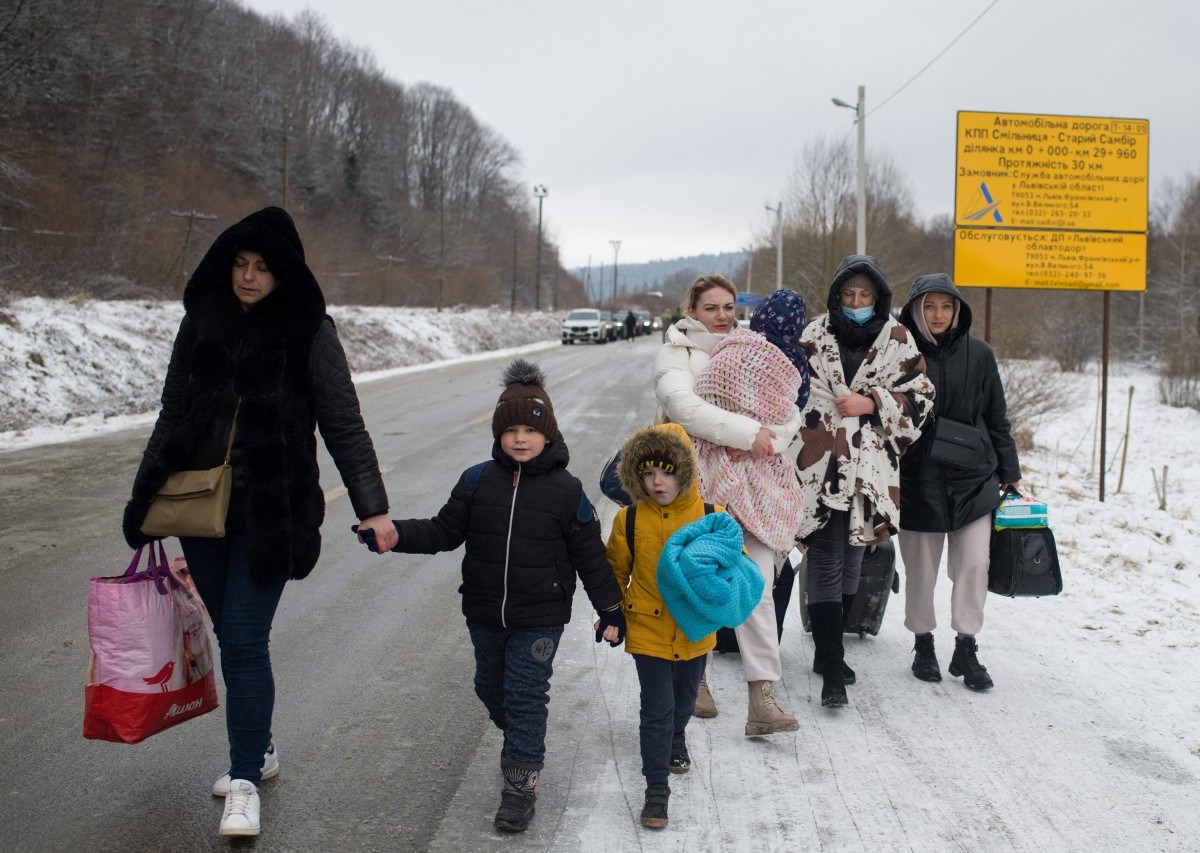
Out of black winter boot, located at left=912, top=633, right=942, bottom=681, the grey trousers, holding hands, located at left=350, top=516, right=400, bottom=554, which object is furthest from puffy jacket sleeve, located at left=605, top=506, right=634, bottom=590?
black winter boot, located at left=912, top=633, right=942, bottom=681

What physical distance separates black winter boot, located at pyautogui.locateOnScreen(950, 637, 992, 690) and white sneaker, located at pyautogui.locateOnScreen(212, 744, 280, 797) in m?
3.15

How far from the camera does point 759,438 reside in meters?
4.25

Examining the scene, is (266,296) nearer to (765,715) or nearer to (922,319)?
(765,715)

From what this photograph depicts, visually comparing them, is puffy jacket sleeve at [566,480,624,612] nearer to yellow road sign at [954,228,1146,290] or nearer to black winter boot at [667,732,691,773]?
black winter boot at [667,732,691,773]

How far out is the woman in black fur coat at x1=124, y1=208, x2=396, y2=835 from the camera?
339 centimetres

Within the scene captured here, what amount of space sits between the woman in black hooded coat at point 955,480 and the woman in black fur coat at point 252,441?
274 centimetres

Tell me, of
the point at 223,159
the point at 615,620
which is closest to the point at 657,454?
the point at 615,620

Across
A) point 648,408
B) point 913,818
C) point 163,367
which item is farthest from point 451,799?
point 163,367

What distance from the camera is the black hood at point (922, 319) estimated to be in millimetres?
5000

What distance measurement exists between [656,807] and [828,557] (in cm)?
164

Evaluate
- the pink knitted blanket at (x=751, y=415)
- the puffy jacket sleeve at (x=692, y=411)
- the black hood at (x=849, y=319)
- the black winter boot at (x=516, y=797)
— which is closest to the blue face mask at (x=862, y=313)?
the black hood at (x=849, y=319)

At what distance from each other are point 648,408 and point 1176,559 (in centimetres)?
1029

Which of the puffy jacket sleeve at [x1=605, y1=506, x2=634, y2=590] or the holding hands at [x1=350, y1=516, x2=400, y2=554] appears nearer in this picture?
the holding hands at [x1=350, y1=516, x2=400, y2=554]

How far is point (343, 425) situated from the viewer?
11.8ft
